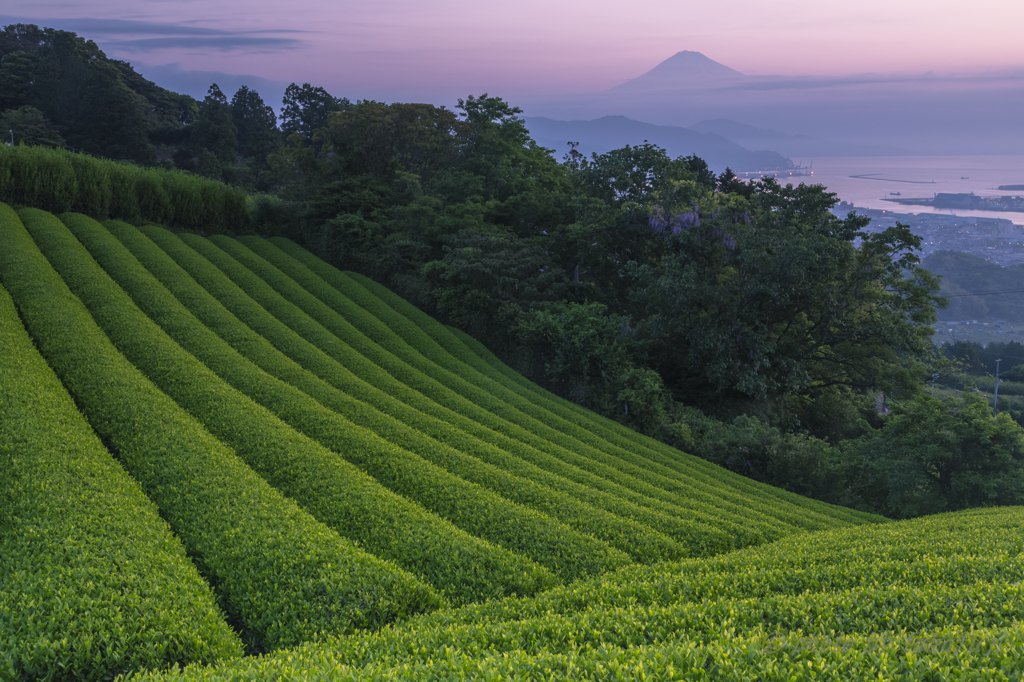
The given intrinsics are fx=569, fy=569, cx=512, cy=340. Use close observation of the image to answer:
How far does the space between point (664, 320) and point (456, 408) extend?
39.0 ft

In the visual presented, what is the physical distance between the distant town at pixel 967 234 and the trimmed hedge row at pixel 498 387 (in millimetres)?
70190

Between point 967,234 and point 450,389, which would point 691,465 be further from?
point 967,234

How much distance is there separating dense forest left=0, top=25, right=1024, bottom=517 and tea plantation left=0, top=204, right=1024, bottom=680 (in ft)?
13.0

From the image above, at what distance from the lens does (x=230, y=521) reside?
28.0 ft

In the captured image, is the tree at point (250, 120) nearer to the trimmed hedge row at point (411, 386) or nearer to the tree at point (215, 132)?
the tree at point (215, 132)

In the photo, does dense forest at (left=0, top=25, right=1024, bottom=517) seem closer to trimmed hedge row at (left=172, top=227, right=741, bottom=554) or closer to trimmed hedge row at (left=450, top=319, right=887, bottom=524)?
trimmed hedge row at (left=450, top=319, right=887, bottom=524)

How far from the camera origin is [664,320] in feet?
85.6

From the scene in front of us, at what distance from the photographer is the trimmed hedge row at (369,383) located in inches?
445

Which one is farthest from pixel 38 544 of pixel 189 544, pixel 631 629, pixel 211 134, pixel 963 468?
pixel 211 134

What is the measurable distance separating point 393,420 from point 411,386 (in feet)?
15.7

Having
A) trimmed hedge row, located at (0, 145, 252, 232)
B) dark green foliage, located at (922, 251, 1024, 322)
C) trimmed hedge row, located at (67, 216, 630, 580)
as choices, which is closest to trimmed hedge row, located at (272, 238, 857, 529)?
trimmed hedge row, located at (0, 145, 252, 232)

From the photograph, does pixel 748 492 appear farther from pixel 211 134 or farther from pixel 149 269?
pixel 211 134

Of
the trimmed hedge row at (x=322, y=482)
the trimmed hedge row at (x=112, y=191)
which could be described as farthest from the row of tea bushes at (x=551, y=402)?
the trimmed hedge row at (x=322, y=482)

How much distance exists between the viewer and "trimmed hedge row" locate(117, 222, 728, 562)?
1049 cm
